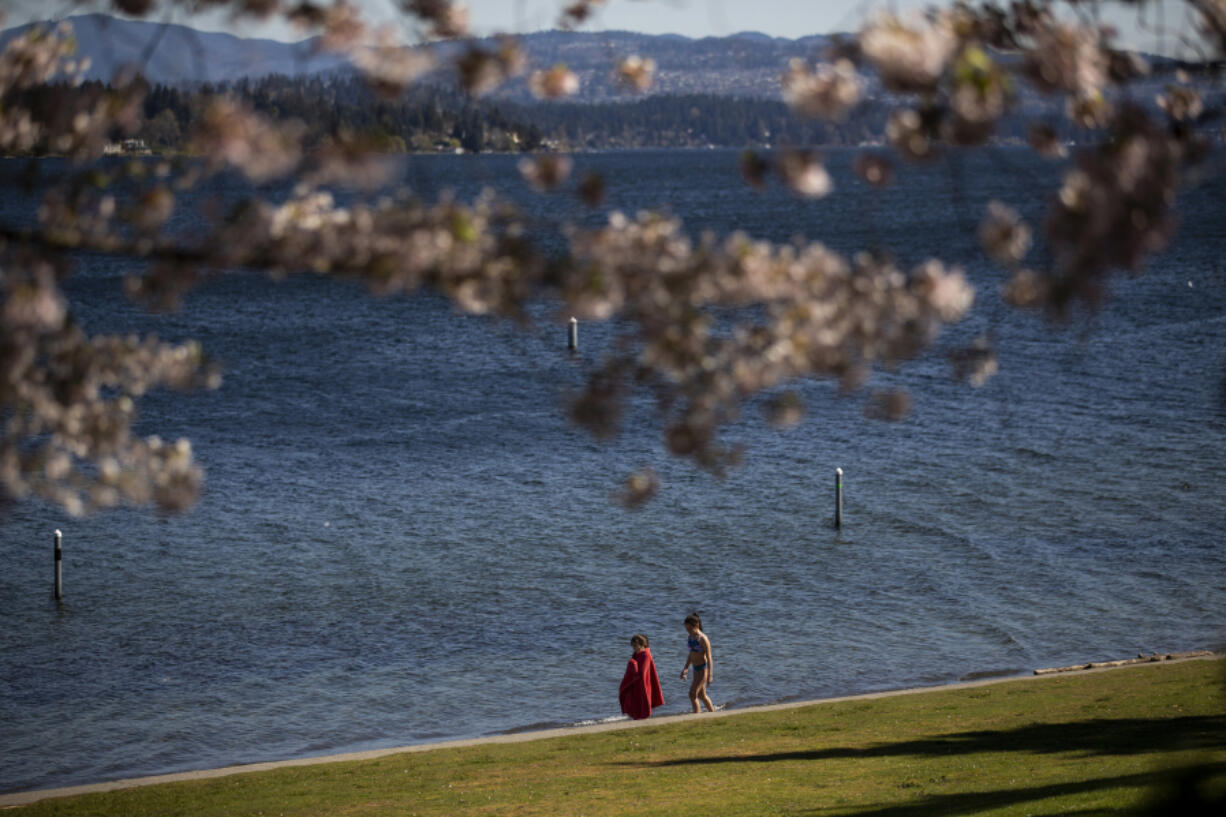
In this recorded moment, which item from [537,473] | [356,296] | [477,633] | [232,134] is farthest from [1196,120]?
[356,296]

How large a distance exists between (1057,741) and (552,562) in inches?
664

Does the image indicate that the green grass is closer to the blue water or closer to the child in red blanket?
the child in red blanket

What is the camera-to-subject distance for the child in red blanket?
18438mm

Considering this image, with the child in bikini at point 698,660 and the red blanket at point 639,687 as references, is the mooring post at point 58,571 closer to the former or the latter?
the red blanket at point 639,687

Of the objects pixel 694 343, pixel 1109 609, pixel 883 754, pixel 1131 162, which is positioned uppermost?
pixel 1131 162

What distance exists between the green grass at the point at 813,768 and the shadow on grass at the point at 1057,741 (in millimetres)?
30

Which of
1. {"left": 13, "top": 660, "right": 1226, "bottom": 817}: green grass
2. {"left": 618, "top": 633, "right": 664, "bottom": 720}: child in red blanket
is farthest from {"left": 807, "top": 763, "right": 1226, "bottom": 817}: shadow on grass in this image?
{"left": 618, "top": 633, "right": 664, "bottom": 720}: child in red blanket

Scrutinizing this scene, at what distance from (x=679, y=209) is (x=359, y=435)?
3977 inches

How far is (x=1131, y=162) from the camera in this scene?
168 inches

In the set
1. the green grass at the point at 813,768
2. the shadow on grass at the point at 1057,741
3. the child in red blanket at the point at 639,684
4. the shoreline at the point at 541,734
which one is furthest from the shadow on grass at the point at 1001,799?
the child in red blanket at the point at 639,684

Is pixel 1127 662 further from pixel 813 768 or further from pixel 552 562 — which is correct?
pixel 552 562

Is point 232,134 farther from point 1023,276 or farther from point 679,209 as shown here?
point 679,209

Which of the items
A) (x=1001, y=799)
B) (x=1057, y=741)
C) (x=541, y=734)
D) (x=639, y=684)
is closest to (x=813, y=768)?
(x=1057, y=741)

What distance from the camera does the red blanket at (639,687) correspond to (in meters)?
18.5
